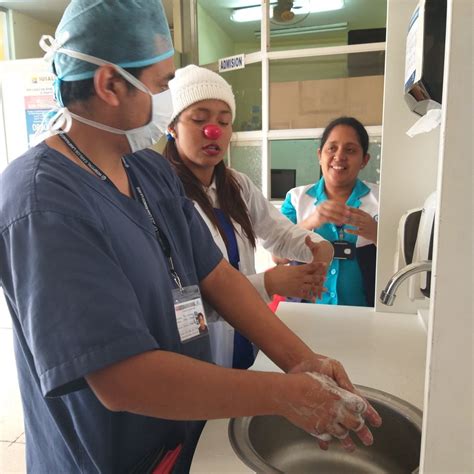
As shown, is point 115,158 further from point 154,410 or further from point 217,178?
point 217,178

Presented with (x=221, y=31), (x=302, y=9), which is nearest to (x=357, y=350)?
(x=302, y=9)

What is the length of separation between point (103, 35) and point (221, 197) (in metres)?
0.88

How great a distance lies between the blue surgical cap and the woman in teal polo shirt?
1.11 metres

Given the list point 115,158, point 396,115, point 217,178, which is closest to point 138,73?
point 115,158

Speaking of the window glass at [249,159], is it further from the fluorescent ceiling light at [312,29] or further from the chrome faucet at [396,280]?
the chrome faucet at [396,280]

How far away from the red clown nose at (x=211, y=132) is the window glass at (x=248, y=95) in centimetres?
214

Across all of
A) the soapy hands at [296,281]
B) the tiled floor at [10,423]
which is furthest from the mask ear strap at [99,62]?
the tiled floor at [10,423]

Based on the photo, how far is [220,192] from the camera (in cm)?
157

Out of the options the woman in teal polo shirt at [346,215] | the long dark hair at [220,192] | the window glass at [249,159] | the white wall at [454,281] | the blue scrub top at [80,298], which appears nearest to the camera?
the white wall at [454,281]

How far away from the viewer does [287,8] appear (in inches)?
148

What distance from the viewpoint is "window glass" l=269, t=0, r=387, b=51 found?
12.6 feet

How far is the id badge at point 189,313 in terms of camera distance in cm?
79

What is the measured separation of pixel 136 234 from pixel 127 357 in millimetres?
233

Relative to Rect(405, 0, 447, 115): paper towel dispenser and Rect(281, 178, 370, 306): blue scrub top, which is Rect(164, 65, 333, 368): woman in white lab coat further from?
Rect(405, 0, 447, 115): paper towel dispenser
